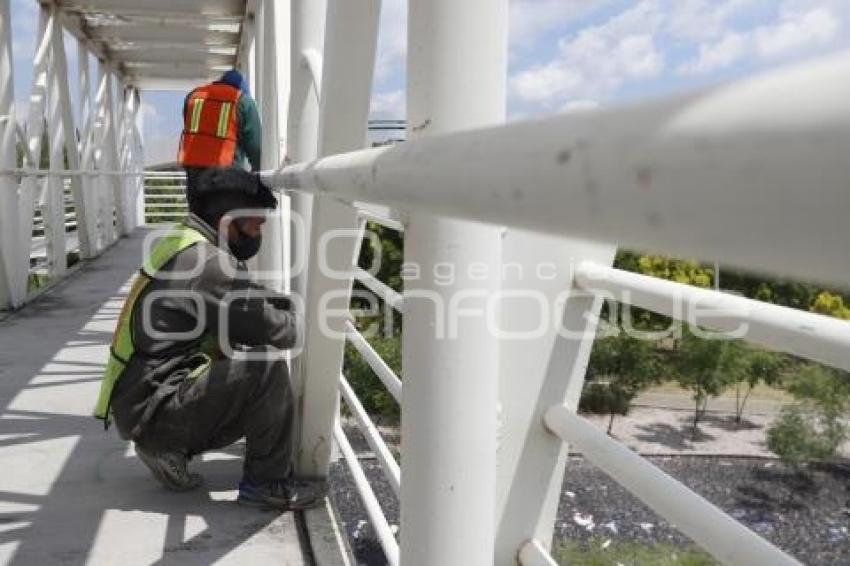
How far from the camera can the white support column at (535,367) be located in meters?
1.58

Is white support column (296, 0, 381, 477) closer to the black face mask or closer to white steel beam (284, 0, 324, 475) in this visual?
white steel beam (284, 0, 324, 475)

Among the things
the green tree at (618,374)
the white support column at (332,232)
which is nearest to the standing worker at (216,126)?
the white support column at (332,232)

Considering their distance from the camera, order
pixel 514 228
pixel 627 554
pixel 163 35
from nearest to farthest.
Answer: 1. pixel 514 228
2. pixel 627 554
3. pixel 163 35

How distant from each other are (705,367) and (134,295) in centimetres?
910

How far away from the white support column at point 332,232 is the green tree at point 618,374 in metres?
8.04

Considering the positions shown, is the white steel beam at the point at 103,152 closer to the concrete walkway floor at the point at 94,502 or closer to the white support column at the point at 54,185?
the white support column at the point at 54,185

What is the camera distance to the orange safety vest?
293 centimetres

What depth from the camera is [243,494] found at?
2877mm

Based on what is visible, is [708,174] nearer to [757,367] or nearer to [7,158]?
[7,158]

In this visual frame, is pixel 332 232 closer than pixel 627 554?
Yes

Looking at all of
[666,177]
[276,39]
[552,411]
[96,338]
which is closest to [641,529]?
[96,338]

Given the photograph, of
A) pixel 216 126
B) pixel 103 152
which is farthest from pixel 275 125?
pixel 103 152

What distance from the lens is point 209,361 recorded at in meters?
2.92

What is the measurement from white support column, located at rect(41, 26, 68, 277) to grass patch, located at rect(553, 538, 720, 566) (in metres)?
5.89
